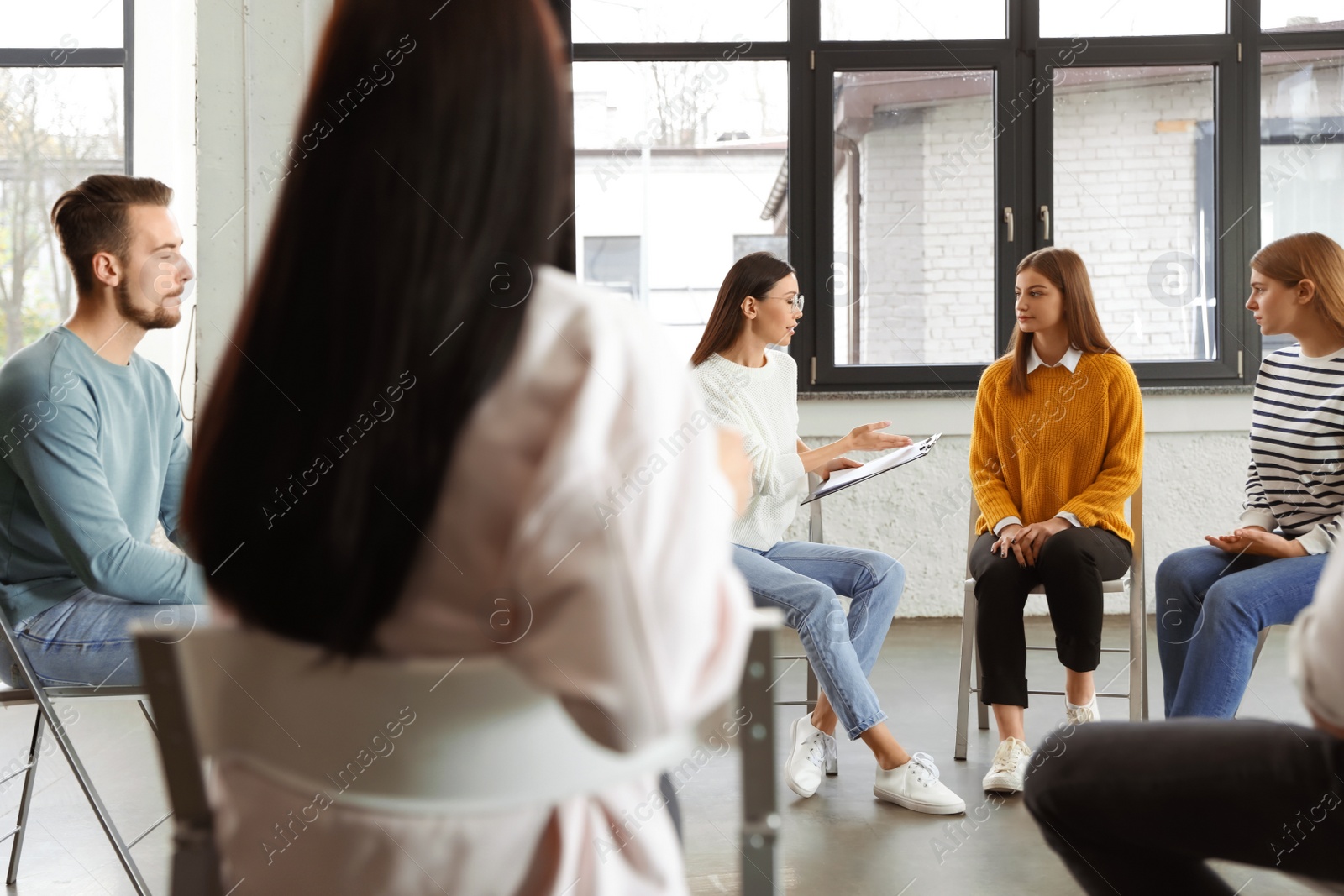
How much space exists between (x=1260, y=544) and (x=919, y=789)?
869 mm

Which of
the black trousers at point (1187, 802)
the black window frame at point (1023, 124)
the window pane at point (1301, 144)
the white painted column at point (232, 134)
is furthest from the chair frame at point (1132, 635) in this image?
the white painted column at point (232, 134)

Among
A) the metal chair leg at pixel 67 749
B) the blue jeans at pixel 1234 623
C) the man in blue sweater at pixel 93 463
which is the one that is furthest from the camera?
the blue jeans at pixel 1234 623

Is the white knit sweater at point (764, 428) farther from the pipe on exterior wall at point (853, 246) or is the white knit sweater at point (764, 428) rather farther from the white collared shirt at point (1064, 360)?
the pipe on exterior wall at point (853, 246)

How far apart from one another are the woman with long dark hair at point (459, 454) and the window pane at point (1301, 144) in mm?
4204

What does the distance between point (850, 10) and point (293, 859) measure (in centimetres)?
402

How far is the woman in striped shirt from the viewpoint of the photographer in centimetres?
210

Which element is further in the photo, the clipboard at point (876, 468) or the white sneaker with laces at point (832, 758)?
the white sneaker with laces at point (832, 758)

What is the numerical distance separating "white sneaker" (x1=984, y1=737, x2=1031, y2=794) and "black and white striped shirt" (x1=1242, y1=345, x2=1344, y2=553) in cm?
72

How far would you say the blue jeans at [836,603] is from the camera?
2.15 m

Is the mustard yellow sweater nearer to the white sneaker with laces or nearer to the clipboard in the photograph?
the clipboard

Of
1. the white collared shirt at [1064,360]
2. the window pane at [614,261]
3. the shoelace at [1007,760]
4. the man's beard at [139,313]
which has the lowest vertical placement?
the shoelace at [1007,760]

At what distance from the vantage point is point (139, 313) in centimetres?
192

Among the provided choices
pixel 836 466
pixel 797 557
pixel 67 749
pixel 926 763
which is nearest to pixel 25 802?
pixel 67 749

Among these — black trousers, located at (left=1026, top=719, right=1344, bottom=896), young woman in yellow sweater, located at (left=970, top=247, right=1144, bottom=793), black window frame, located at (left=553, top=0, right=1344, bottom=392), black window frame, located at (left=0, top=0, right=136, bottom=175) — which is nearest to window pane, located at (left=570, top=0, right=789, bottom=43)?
black window frame, located at (left=553, top=0, right=1344, bottom=392)
